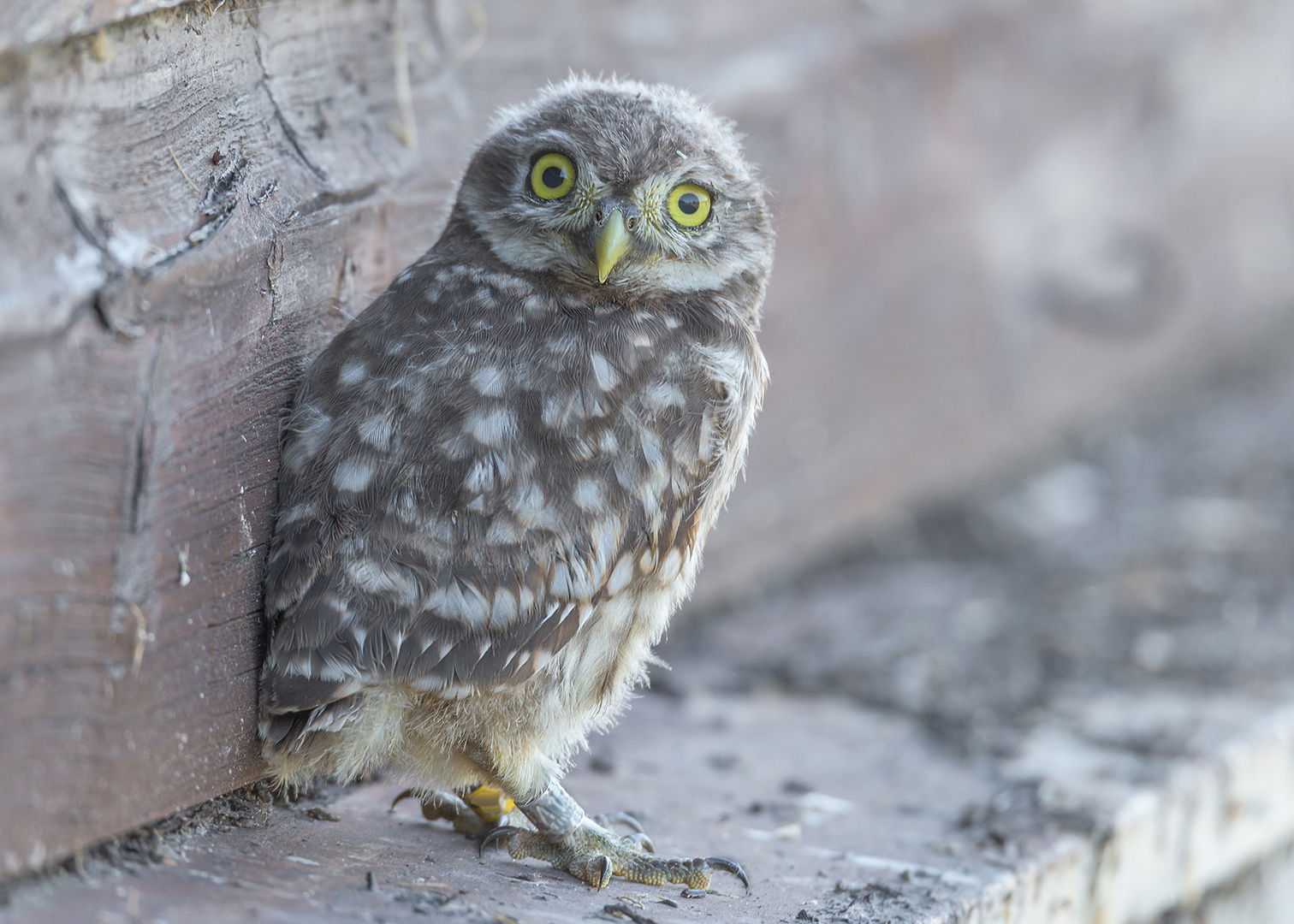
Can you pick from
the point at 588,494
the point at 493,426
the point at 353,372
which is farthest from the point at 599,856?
the point at 353,372

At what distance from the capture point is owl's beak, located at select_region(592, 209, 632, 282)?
2240 mm

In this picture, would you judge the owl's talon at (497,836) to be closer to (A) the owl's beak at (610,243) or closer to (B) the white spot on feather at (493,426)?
(B) the white spot on feather at (493,426)

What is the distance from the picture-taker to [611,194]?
2.32m

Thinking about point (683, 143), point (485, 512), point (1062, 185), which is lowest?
point (485, 512)

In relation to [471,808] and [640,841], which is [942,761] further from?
[471,808]

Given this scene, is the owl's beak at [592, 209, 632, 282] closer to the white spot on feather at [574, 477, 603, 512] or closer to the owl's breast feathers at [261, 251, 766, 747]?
the owl's breast feathers at [261, 251, 766, 747]

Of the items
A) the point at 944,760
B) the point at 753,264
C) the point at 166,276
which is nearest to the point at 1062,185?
the point at 944,760

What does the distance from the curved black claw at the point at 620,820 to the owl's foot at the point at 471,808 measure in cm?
22

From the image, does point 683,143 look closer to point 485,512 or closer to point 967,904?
point 485,512

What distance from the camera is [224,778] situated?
214cm

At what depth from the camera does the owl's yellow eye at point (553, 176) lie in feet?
7.66

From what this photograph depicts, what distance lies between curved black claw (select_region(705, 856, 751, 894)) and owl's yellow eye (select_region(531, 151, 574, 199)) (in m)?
1.19

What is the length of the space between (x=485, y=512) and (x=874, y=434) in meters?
3.16

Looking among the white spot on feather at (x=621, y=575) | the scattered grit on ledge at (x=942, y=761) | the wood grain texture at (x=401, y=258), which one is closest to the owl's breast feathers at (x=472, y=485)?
the white spot on feather at (x=621, y=575)
